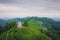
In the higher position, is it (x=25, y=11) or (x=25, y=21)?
(x=25, y=11)

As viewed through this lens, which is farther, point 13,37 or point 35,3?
point 35,3

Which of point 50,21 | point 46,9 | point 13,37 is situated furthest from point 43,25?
point 13,37

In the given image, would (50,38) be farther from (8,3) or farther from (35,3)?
(8,3)

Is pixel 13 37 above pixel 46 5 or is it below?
below

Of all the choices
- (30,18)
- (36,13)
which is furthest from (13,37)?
(36,13)

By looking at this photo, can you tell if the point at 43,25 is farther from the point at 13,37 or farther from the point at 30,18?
the point at 13,37

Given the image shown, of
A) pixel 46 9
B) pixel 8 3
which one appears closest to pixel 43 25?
pixel 46 9

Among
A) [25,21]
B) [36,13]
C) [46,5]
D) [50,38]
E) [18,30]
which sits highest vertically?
[46,5]
